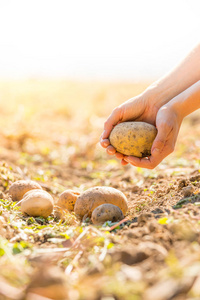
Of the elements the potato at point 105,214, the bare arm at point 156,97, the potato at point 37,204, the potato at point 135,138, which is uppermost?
the bare arm at point 156,97

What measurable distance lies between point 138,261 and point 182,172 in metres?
2.50

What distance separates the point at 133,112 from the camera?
3.60m

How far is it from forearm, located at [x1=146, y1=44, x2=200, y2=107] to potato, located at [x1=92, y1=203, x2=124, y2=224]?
4.76 feet

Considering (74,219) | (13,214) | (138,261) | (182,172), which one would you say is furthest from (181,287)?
(182,172)

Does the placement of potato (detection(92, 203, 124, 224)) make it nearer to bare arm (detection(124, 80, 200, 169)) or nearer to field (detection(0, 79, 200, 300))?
field (detection(0, 79, 200, 300))

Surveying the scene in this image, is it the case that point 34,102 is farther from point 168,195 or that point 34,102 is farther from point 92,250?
point 92,250

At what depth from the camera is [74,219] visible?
9.29 ft

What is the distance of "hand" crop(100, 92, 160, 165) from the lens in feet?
11.5

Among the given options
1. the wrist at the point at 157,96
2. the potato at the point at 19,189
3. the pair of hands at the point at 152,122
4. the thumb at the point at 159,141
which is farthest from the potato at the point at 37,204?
the wrist at the point at 157,96

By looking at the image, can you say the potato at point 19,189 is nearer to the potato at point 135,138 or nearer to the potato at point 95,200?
the potato at point 95,200

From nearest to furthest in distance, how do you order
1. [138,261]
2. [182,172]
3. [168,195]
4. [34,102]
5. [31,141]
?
1. [138,261]
2. [168,195]
3. [182,172]
4. [31,141]
5. [34,102]

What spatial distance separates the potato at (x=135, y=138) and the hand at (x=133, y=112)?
0.24m

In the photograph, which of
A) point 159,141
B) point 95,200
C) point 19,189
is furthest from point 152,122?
point 19,189

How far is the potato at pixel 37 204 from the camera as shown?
2826 millimetres
